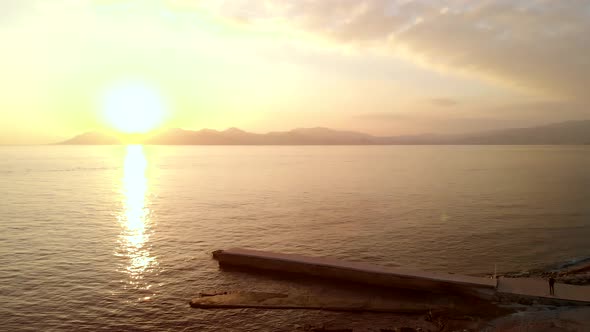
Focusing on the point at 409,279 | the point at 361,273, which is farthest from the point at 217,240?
the point at 409,279

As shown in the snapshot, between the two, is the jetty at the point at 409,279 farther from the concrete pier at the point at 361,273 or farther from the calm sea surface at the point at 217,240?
the calm sea surface at the point at 217,240

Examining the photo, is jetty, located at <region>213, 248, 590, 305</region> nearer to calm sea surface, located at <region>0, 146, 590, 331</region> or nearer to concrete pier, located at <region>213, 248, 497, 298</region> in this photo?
concrete pier, located at <region>213, 248, 497, 298</region>

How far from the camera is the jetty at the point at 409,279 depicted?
86.2ft

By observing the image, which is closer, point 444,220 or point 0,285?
point 0,285

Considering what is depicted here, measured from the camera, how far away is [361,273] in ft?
99.3

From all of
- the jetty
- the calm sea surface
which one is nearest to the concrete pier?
the jetty

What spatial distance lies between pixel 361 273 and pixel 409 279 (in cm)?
336

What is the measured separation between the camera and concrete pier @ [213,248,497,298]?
2762 cm

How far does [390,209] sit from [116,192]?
191ft

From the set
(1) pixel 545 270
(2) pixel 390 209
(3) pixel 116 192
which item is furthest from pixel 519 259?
(3) pixel 116 192

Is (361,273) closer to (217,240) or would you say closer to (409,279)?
(409,279)

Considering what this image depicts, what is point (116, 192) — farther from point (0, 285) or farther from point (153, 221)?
point (0, 285)

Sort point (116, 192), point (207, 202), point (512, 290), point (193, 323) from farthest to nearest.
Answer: point (116, 192) < point (207, 202) < point (512, 290) < point (193, 323)

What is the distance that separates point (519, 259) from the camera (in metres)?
36.0
